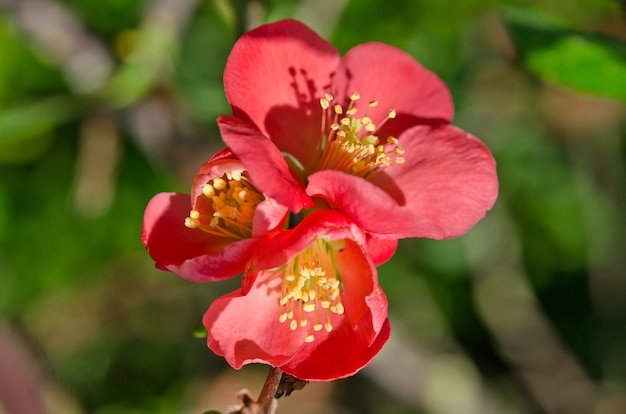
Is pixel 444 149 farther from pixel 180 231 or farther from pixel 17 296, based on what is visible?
pixel 17 296

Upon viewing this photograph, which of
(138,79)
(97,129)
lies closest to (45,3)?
(138,79)

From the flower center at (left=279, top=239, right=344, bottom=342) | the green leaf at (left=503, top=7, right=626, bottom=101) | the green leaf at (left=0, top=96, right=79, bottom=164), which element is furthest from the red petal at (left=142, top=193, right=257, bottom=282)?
the green leaf at (left=0, top=96, right=79, bottom=164)

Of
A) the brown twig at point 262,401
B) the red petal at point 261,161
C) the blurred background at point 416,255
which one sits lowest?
the blurred background at point 416,255

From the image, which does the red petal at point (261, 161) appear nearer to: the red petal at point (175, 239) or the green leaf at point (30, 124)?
the red petal at point (175, 239)

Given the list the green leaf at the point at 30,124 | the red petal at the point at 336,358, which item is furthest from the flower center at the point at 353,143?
the green leaf at the point at 30,124

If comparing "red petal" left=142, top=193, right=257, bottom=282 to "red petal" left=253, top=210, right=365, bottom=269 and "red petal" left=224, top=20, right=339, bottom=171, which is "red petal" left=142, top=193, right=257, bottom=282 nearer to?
"red petal" left=253, top=210, right=365, bottom=269

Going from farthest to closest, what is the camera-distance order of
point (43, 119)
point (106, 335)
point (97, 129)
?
point (106, 335) → point (97, 129) → point (43, 119)
